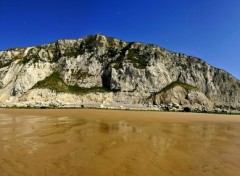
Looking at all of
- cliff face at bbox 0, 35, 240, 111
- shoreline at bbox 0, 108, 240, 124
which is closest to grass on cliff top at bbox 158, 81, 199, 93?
cliff face at bbox 0, 35, 240, 111

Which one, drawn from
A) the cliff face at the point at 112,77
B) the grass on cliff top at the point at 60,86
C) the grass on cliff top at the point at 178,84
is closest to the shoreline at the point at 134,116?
the cliff face at the point at 112,77

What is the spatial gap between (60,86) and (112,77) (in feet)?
75.2

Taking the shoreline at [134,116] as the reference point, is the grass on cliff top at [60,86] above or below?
above

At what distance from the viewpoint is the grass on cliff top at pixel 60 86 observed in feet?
332

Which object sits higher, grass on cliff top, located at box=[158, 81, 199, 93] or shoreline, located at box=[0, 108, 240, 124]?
grass on cliff top, located at box=[158, 81, 199, 93]

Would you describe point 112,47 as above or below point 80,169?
above

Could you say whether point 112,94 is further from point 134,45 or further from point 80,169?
point 80,169

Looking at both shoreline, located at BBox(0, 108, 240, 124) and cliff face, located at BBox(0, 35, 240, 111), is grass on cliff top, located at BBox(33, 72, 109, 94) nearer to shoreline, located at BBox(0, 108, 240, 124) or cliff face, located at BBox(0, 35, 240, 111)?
cliff face, located at BBox(0, 35, 240, 111)

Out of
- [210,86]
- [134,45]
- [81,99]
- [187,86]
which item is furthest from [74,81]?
[210,86]

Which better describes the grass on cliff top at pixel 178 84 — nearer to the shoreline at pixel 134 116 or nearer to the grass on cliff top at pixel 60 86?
the grass on cliff top at pixel 60 86

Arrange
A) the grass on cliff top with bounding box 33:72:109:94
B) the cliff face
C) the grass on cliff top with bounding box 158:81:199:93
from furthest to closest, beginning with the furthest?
the grass on cliff top with bounding box 158:81:199:93 < the grass on cliff top with bounding box 33:72:109:94 < the cliff face

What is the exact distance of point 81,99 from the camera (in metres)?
99.4

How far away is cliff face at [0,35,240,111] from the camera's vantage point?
99.3 meters

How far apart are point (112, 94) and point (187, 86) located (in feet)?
117
